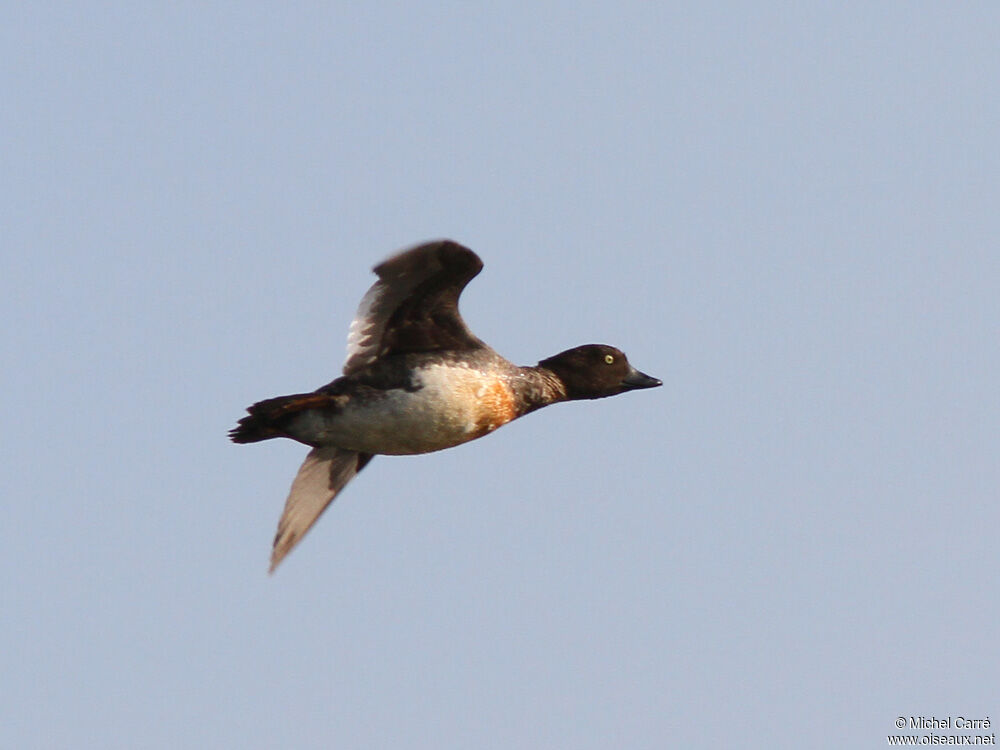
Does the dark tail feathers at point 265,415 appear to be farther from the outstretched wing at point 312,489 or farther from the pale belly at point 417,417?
the outstretched wing at point 312,489

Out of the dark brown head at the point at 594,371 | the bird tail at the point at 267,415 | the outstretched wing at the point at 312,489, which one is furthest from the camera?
the dark brown head at the point at 594,371

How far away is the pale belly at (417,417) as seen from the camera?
1286cm

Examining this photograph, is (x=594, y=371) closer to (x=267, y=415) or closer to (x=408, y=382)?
(x=408, y=382)

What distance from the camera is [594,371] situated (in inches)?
564

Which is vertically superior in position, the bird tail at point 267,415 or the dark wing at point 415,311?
the dark wing at point 415,311

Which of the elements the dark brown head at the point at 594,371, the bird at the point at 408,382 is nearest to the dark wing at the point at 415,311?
the bird at the point at 408,382

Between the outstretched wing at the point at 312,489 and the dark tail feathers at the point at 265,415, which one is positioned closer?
the dark tail feathers at the point at 265,415

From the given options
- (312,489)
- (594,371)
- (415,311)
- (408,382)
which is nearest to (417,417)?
(408,382)

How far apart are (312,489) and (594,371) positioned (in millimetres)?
2318

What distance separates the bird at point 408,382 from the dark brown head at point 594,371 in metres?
0.73

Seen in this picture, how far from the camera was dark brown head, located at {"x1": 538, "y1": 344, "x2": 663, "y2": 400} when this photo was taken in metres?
14.2

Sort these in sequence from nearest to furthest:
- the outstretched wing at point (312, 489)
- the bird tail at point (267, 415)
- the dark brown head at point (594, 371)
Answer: the bird tail at point (267, 415) → the outstretched wing at point (312, 489) → the dark brown head at point (594, 371)

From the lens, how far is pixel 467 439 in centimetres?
1332

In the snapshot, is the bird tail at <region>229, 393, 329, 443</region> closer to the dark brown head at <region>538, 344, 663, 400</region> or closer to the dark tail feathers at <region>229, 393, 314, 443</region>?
the dark tail feathers at <region>229, 393, 314, 443</region>
